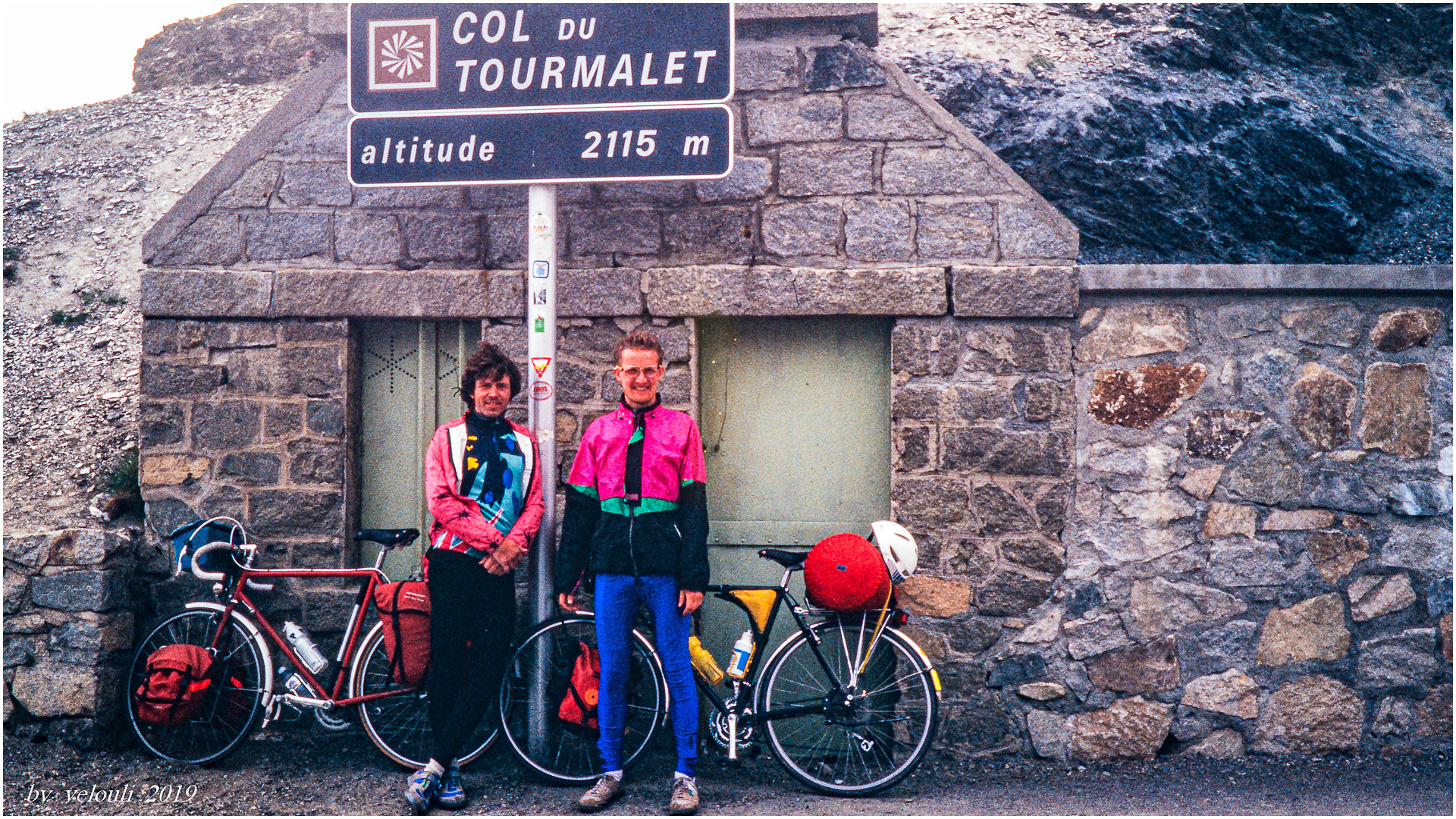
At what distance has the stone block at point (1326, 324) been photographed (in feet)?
15.0

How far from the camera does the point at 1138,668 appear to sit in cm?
455

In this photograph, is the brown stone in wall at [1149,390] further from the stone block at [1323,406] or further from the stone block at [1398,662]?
the stone block at [1398,662]

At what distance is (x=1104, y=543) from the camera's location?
15.1ft

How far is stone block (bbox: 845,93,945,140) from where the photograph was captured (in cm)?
470

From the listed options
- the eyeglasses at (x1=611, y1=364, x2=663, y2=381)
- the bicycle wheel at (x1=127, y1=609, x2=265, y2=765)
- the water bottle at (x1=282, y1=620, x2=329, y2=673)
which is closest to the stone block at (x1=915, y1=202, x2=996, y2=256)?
the eyeglasses at (x1=611, y1=364, x2=663, y2=381)

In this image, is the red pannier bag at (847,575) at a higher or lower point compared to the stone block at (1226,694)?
higher

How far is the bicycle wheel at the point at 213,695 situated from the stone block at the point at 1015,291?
3777mm

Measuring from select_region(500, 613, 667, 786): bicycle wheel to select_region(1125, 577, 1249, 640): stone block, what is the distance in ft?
7.47

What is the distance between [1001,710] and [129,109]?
11091 mm

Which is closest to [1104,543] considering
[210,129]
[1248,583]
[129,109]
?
[1248,583]

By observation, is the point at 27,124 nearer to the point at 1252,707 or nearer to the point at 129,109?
the point at 129,109

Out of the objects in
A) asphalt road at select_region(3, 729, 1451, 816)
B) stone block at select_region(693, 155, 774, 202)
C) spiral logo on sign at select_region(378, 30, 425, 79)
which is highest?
spiral logo on sign at select_region(378, 30, 425, 79)

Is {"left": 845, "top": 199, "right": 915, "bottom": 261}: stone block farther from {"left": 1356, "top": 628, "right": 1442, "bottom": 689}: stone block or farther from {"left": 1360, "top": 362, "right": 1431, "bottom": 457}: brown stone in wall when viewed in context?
{"left": 1356, "top": 628, "right": 1442, "bottom": 689}: stone block

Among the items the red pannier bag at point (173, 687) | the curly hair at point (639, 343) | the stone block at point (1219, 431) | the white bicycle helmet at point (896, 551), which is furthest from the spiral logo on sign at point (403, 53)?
the stone block at point (1219, 431)
